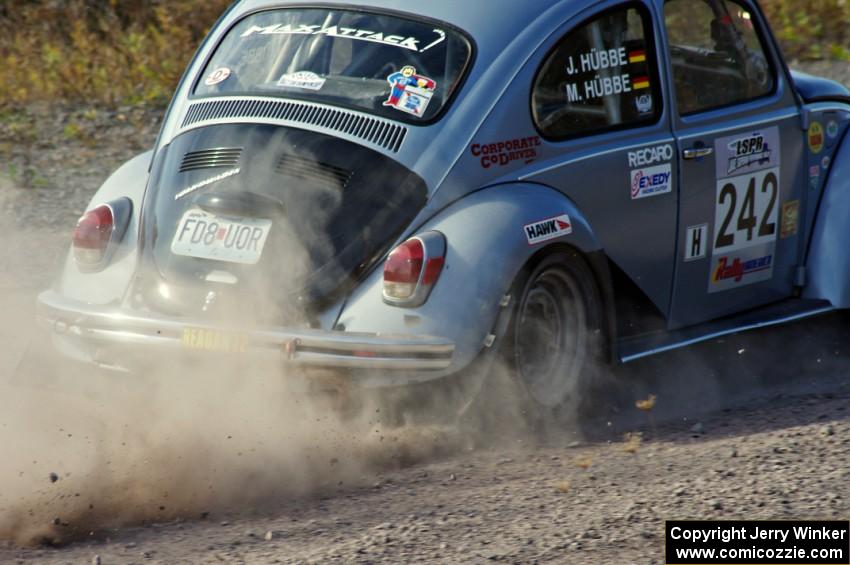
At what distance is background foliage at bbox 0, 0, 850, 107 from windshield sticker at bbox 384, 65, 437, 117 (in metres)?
6.43

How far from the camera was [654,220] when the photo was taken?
586 cm

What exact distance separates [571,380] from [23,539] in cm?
231

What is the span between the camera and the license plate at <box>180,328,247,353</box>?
4.94m

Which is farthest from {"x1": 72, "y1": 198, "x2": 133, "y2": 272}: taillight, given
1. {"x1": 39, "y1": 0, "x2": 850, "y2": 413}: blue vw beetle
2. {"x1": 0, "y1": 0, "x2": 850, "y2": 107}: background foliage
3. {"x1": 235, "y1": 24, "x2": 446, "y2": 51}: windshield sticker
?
{"x1": 0, "y1": 0, "x2": 850, "y2": 107}: background foliage

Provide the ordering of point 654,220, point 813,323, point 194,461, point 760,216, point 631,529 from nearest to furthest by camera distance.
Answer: point 631,529 < point 194,461 < point 654,220 < point 760,216 < point 813,323

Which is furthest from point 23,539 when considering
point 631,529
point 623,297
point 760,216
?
point 760,216

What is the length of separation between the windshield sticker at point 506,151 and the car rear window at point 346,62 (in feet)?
0.85

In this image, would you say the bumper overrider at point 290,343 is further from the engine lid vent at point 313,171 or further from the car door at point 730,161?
the car door at point 730,161

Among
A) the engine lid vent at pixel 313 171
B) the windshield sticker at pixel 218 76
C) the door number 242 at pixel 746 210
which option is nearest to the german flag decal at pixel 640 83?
the door number 242 at pixel 746 210

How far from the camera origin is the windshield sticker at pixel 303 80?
18.8 ft

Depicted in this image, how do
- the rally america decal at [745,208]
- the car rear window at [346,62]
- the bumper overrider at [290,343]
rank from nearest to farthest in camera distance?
the bumper overrider at [290,343] → the car rear window at [346,62] → the rally america decal at [745,208]

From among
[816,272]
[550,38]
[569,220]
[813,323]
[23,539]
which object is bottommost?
[813,323]

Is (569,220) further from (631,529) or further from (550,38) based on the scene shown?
(631,529)

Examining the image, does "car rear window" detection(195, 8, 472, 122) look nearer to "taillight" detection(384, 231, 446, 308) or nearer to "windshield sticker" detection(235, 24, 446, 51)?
"windshield sticker" detection(235, 24, 446, 51)
